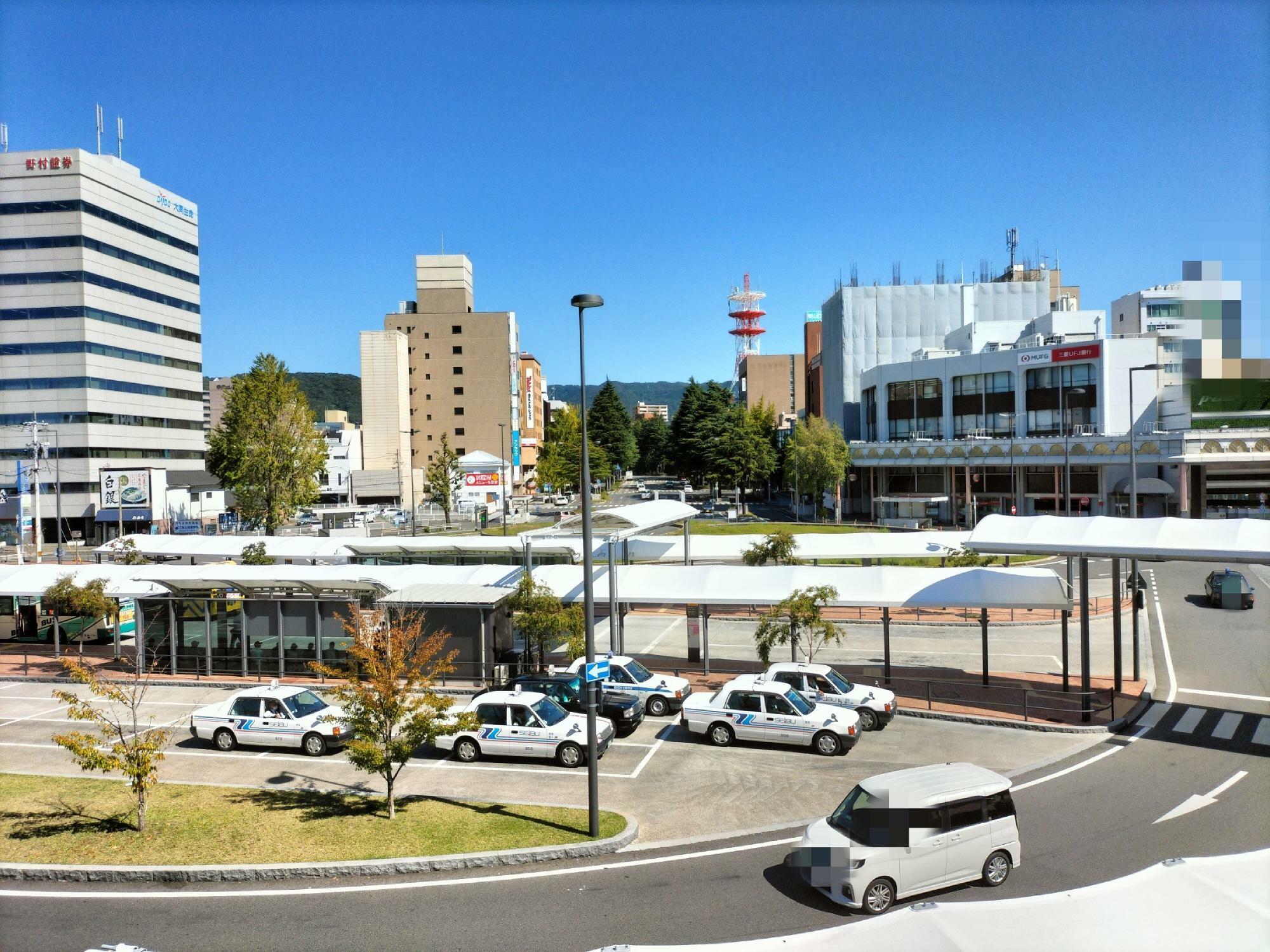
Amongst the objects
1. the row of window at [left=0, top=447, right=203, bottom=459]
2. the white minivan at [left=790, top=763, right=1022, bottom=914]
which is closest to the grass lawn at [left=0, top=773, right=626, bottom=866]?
the white minivan at [left=790, top=763, right=1022, bottom=914]

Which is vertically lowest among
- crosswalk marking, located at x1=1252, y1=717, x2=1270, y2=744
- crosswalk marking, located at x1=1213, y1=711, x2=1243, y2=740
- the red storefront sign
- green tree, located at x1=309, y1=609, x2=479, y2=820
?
crosswalk marking, located at x1=1213, y1=711, x2=1243, y2=740

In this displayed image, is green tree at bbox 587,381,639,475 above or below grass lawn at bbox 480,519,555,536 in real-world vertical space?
above

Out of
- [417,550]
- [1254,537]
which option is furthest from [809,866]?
[417,550]

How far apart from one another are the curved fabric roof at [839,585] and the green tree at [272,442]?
28142 mm

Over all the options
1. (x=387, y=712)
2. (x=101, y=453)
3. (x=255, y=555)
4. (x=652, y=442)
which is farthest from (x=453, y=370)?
(x=387, y=712)

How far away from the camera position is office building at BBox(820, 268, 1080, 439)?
92.8 m

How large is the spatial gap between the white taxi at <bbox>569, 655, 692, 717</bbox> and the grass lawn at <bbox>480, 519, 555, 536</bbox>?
4031 centimetres

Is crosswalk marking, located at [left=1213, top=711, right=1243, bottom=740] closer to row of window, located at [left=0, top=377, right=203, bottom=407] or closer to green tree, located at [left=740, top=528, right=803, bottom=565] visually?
green tree, located at [left=740, top=528, right=803, bottom=565]

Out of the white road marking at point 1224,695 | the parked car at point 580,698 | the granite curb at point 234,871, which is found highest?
the parked car at point 580,698

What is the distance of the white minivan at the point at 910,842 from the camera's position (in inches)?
434

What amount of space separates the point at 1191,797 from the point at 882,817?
7516 millimetres

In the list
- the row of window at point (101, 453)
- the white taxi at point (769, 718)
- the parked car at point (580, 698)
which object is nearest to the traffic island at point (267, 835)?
the parked car at point (580, 698)

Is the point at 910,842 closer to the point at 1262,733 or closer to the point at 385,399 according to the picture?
the point at 1262,733

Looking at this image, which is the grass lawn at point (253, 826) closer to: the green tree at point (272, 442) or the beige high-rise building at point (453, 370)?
the green tree at point (272, 442)
